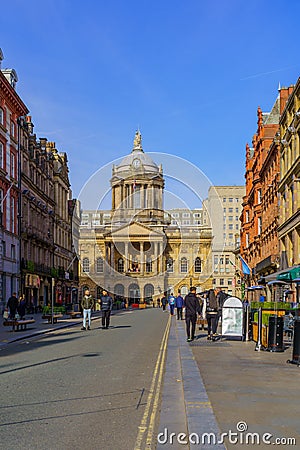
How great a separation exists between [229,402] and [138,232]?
377 feet

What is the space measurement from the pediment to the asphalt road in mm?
106248

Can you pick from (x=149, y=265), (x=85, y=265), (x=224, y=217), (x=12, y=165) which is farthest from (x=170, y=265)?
(x=12, y=165)

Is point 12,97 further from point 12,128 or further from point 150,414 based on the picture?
point 150,414

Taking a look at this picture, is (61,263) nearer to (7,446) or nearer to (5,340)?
(5,340)

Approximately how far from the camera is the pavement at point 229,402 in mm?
6984

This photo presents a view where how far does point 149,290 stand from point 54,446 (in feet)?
393

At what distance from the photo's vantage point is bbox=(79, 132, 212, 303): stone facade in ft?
408

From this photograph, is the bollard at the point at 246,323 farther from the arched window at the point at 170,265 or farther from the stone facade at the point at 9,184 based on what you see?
the arched window at the point at 170,265

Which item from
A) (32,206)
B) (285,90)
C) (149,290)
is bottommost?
(149,290)

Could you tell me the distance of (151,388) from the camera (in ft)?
35.5

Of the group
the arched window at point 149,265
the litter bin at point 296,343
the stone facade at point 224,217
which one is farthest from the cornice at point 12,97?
the stone facade at point 224,217

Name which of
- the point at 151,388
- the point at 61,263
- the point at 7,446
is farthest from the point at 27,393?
the point at 61,263

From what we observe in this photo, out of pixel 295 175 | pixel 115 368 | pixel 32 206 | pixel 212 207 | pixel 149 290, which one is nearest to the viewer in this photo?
pixel 115 368

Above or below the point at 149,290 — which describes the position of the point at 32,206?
above
